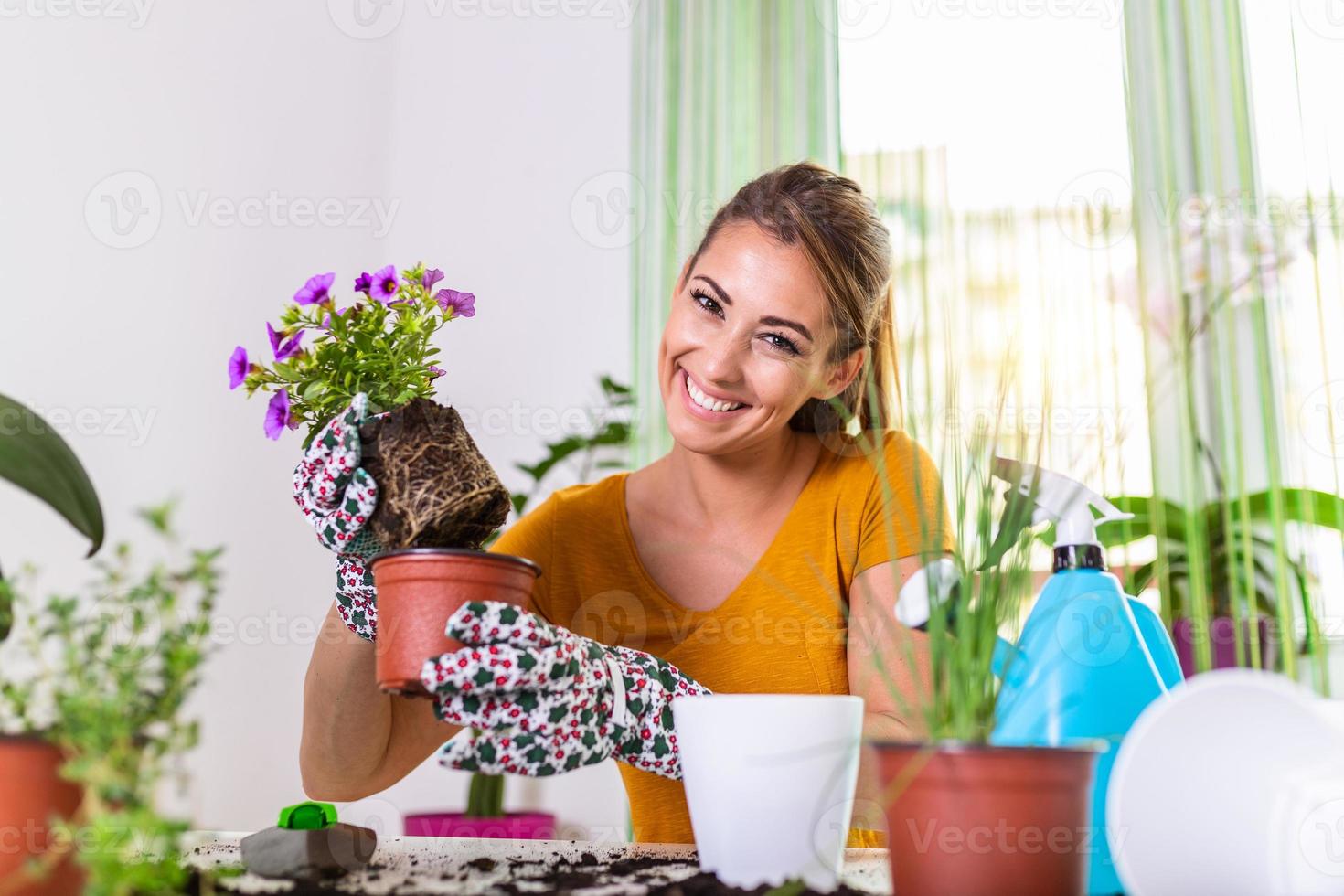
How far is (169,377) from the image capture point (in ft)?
5.64

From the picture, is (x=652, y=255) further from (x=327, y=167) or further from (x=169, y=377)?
(x=169, y=377)

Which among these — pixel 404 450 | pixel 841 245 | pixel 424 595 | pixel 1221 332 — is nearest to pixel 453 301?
pixel 404 450

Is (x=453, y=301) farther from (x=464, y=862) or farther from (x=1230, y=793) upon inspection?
(x=1230, y=793)

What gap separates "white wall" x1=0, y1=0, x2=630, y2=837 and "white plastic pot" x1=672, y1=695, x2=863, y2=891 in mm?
1190

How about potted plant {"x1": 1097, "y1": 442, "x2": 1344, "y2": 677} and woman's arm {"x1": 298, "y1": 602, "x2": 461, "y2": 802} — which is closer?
woman's arm {"x1": 298, "y1": 602, "x2": 461, "y2": 802}

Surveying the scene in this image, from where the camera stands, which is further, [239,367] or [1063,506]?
[239,367]

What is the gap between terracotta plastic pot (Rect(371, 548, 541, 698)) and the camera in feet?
2.01

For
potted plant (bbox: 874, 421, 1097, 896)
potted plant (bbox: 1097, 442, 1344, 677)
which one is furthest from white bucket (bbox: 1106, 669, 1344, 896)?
potted plant (bbox: 1097, 442, 1344, 677)

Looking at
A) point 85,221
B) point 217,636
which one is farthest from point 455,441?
point 217,636

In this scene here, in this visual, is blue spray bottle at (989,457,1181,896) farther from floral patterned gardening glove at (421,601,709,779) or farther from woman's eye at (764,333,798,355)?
woman's eye at (764,333,798,355)

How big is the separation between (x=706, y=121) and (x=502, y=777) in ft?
5.63

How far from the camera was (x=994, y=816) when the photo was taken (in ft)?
1.47

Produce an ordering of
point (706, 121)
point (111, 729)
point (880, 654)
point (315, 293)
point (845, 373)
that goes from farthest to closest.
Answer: point (706, 121)
point (845, 373)
point (880, 654)
point (315, 293)
point (111, 729)

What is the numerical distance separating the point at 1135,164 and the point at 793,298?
1578mm
